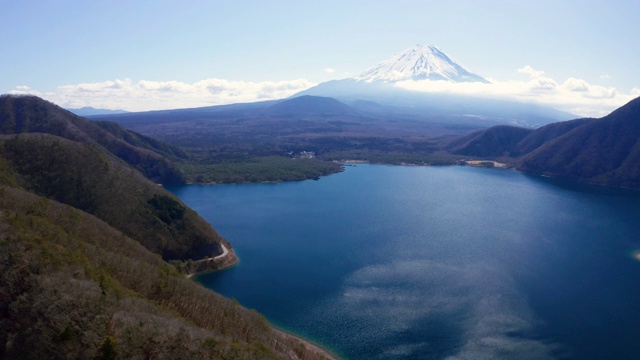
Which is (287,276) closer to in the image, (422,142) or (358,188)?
(358,188)

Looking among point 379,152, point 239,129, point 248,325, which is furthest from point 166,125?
point 248,325

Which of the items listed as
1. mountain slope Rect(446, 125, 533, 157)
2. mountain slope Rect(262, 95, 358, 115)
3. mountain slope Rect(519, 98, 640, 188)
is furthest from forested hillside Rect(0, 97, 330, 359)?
mountain slope Rect(262, 95, 358, 115)

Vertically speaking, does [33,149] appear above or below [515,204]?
above

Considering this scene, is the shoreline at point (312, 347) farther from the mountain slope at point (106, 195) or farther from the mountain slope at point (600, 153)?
the mountain slope at point (600, 153)

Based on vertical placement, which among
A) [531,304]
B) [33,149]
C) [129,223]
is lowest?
[531,304]

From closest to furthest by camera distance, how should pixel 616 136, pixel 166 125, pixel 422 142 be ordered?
pixel 616 136 → pixel 422 142 → pixel 166 125
